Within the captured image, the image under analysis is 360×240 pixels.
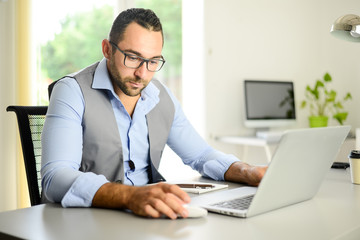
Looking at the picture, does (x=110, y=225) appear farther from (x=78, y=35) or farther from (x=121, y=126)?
(x=78, y=35)

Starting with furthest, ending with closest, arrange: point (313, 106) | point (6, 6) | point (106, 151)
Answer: point (313, 106), point (6, 6), point (106, 151)

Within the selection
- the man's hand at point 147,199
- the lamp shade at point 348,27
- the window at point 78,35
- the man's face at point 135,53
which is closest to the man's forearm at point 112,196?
the man's hand at point 147,199

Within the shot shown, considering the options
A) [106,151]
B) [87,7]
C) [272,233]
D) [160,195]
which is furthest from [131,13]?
[87,7]

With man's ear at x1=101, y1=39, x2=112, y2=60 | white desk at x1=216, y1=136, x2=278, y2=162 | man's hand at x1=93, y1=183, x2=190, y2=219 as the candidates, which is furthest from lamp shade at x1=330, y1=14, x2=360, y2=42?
white desk at x1=216, y1=136, x2=278, y2=162

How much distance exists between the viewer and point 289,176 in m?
1.12

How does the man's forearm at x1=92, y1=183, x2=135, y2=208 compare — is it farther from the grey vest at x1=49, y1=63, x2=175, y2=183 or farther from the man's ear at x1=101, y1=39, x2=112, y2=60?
the man's ear at x1=101, y1=39, x2=112, y2=60

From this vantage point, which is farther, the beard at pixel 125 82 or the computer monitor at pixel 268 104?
the computer monitor at pixel 268 104

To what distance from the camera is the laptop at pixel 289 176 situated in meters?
1.04

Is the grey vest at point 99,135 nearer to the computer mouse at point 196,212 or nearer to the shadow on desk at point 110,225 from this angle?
the shadow on desk at point 110,225

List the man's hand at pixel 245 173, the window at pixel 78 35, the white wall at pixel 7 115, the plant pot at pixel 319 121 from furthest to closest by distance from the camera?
the plant pot at pixel 319 121
the window at pixel 78 35
the white wall at pixel 7 115
the man's hand at pixel 245 173

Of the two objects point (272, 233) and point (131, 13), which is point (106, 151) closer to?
point (131, 13)

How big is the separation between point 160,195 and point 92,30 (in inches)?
142

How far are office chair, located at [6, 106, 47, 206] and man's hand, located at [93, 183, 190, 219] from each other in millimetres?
635

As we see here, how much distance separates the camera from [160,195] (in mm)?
1066
